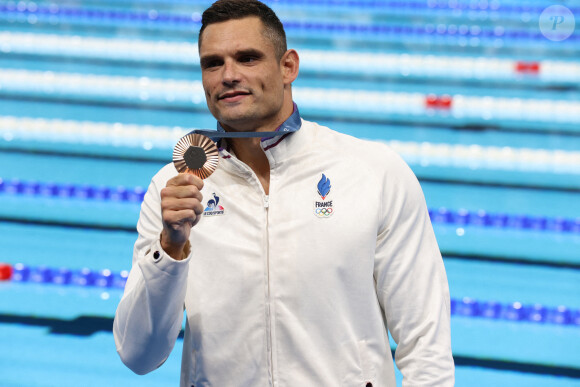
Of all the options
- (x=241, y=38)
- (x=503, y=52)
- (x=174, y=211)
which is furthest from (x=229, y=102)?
(x=503, y=52)

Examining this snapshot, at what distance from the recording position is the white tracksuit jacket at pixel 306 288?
51.1 inches

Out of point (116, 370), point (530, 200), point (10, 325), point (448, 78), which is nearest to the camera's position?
point (116, 370)

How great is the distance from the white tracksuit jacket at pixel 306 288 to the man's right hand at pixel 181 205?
0.13 meters

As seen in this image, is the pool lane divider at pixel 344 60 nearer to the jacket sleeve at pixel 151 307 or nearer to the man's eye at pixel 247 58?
the man's eye at pixel 247 58

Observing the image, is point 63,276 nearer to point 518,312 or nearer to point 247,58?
point 518,312

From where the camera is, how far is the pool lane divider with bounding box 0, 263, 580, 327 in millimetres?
3408

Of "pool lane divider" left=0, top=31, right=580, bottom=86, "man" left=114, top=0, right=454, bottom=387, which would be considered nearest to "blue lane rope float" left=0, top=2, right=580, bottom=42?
"pool lane divider" left=0, top=31, right=580, bottom=86

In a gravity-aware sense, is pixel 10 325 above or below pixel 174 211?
below

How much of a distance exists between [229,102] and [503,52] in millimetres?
4968

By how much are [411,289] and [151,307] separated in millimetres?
449

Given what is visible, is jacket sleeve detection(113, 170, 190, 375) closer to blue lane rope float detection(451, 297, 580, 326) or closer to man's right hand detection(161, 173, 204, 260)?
man's right hand detection(161, 173, 204, 260)

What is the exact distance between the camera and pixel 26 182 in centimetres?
455

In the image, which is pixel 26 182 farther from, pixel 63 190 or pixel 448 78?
pixel 448 78

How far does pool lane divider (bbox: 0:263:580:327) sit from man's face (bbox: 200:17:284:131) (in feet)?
7.69
